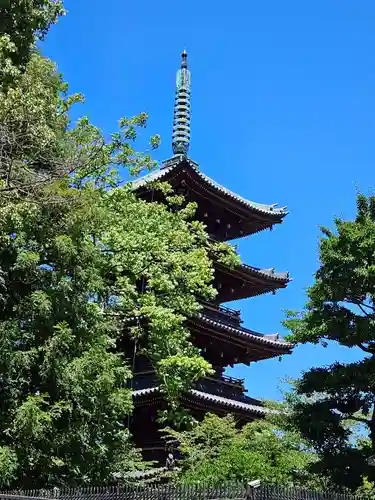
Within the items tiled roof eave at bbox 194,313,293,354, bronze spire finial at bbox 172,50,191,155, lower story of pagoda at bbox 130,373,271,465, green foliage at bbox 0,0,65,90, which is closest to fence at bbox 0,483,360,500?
green foliage at bbox 0,0,65,90

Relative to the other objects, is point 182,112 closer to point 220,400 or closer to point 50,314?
point 220,400

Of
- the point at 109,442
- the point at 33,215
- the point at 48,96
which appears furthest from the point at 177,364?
the point at 48,96

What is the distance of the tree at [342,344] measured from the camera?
15227 millimetres

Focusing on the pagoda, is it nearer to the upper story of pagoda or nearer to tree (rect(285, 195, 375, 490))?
the upper story of pagoda

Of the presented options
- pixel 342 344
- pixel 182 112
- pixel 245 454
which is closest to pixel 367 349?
pixel 342 344

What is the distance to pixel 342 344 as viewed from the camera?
15.8 metres

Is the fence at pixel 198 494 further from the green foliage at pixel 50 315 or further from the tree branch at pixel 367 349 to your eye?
the tree branch at pixel 367 349

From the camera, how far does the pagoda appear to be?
21109 mm

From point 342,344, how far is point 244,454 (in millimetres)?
3443

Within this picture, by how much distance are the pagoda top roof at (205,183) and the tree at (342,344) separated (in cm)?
809

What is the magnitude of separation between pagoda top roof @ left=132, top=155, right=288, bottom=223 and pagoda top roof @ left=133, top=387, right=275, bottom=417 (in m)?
6.62

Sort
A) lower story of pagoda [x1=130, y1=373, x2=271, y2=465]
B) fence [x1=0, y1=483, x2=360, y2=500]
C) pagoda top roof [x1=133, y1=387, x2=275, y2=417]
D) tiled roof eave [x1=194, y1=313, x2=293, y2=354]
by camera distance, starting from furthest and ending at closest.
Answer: tiled roof eave [x1=194, y1=313, x2=293, y2=354]
lower story of pagoda [x1=130, y1=373, x2=271, y2=465]
pagoda top roof [x1=133, y1=387, x2=275, y2=417]
fence [x1=0, y1=483, x2=360, y2=500]

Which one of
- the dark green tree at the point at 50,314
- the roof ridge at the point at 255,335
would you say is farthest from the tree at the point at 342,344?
the roof ridge at the point at 255,335

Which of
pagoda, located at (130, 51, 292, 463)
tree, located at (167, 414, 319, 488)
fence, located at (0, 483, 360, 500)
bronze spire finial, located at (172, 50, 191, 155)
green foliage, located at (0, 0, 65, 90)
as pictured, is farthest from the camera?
bronze spire finial, located at (172, 50, 191, 155)
